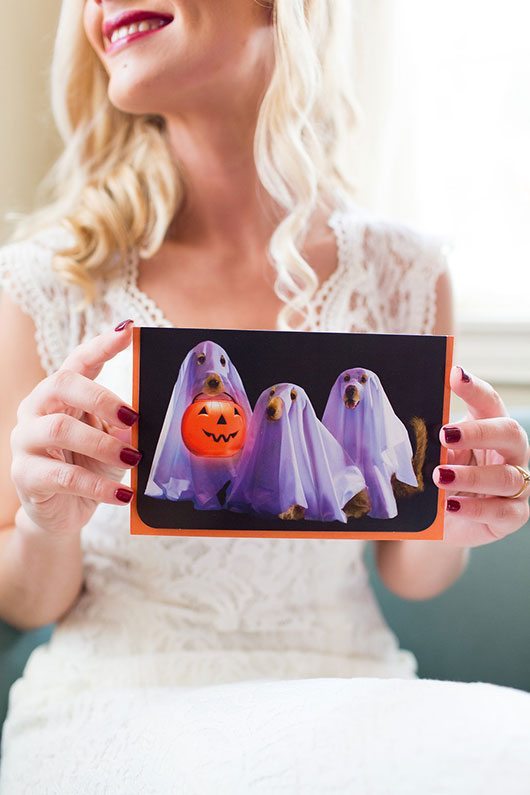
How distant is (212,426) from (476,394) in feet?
0.73

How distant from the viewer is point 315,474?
693 millimetres

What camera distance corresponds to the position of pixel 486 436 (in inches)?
26.8

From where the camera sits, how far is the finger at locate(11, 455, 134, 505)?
663 millimetres

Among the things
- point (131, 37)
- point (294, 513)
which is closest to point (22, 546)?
point (294, 513)

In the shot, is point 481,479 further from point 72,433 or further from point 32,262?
point 32,262

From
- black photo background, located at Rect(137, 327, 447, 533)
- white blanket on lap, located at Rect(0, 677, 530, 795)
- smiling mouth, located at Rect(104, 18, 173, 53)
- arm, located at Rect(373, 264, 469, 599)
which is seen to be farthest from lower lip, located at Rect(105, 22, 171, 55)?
white blanket on lap, located at Rect(0, 677, 530, 795)

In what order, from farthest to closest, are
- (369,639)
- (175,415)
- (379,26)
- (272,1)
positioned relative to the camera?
(379,26) → (369,639) → (272,1) → (175,415)

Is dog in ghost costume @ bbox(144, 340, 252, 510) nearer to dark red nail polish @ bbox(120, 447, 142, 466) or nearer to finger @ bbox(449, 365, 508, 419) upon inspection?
dark red nail polish @ bbox(120, 447, 142, 466)

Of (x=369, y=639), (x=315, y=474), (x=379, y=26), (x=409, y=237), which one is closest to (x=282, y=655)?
(x=369, y=639)

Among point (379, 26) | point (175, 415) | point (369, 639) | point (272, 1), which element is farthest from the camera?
point (379, 26)

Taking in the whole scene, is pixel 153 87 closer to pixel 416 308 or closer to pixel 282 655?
pixel 416 308

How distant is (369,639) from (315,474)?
331mm

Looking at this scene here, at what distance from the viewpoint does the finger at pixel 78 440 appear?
0.65 m

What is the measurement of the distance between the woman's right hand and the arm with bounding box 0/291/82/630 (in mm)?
126
